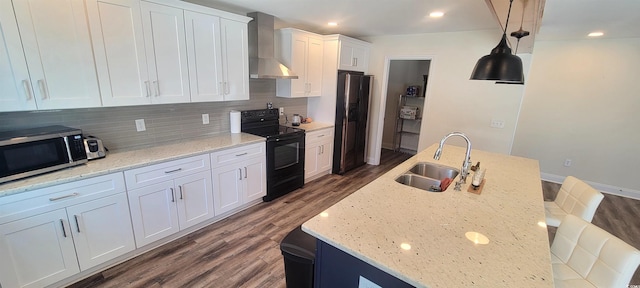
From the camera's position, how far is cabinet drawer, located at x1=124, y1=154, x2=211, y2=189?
6.86ft

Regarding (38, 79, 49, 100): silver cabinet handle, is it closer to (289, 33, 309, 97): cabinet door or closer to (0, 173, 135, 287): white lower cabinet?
(0, 173, 135, 287): white lower cabinet

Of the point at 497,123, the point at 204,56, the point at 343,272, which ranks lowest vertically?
the point at 343,272

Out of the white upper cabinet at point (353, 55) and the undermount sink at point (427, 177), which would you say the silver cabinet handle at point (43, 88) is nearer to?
the undermount sink at point (427, 177)

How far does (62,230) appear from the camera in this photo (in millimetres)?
1819

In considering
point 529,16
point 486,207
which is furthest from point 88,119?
point 529,16

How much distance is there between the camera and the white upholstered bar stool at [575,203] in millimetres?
1785

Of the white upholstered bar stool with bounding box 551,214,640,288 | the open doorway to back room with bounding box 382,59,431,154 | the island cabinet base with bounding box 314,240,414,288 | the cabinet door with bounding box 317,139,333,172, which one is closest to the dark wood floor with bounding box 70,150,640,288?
the cabinet door with bounding box 317,139,333,172

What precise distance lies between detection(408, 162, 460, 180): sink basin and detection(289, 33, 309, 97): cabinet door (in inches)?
80.5

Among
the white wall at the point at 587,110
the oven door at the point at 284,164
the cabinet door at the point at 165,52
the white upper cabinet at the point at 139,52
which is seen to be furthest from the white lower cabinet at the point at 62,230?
the white wall at the point at 587,110

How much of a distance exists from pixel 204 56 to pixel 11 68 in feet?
→ 4.32

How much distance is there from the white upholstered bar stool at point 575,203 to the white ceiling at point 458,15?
1.30 m

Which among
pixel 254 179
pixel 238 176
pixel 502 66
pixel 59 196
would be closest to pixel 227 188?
pixel 238 176

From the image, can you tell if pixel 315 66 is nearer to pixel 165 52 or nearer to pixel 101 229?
pixel 165 52

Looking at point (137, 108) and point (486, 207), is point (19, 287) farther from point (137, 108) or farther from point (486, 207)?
point (486, 207)
